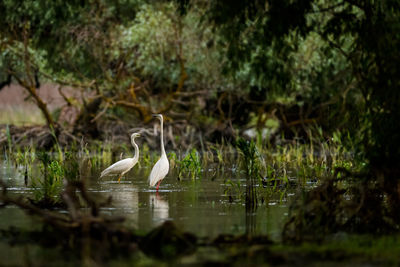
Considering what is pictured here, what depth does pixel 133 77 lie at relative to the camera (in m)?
28.0

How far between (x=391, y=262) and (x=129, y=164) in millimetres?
9604

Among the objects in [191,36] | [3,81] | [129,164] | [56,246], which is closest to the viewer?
[56,246]

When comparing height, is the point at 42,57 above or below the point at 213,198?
above

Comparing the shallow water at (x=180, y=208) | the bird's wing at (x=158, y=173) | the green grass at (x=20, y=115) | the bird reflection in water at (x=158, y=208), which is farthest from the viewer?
the green grass at (x=20, y=115)

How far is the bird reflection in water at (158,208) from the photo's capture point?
10.1 meters

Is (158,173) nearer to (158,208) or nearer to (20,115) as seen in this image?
(158,208)

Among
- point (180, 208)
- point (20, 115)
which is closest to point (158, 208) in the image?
point (180, 208)

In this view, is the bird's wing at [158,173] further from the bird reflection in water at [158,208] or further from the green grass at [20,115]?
the green grass at [20,115]

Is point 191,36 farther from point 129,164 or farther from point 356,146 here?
point 356,146

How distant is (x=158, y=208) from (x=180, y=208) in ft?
0.97

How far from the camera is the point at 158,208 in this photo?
36.8ft

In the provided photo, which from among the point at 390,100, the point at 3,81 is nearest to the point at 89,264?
the point at 390,100

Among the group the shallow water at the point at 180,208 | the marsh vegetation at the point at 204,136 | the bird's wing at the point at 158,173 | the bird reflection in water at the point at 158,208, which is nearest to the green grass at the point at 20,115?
the marsh vegetation at the point at 204,136

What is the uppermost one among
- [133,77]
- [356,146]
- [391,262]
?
[133,77]
